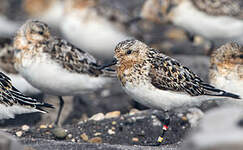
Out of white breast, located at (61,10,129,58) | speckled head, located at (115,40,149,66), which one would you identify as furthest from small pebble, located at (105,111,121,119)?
white breast, located at (61,10,129,58)

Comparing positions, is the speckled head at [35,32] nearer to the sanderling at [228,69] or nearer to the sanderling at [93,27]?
the sanderling at [93,27]

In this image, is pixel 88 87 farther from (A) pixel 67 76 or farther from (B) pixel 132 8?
(B) pixel 132 8

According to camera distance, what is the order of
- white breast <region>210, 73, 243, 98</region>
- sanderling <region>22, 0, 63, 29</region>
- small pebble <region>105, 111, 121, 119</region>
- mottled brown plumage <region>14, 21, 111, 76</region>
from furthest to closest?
sanderling <region>22, 0, 63, 29</region>
small pebble <region>105, 111, 121, 119</region>
mottled brown plumage <region>14, 21, 111, 76</region>
white breast <region>210, 73, 243, 98</region>

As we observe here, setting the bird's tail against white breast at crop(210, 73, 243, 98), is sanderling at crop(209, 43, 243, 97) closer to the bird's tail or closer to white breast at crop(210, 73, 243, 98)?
white breast at crop(210, 73, 243, 98)

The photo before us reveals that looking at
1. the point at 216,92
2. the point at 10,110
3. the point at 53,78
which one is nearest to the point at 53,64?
the point at 53,78

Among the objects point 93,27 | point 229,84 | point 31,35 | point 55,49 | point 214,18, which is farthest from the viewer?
point 214,18

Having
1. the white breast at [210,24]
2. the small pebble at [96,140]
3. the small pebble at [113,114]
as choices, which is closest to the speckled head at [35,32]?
the small pebble at [113,114]

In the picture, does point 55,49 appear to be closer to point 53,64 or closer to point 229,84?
point 53,64
